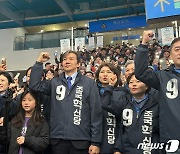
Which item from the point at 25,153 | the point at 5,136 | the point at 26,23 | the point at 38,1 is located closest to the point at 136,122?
the point at 25,153

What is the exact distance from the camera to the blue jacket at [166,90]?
1657mm

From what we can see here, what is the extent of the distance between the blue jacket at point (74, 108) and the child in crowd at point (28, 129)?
115mm

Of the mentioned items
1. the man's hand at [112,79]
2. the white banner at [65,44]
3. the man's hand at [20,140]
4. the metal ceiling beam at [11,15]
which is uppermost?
the metal ceiling beam at [11,15]

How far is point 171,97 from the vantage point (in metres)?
1.72

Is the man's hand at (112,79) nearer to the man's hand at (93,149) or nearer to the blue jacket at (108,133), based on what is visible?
the blue jacket at (108,133)

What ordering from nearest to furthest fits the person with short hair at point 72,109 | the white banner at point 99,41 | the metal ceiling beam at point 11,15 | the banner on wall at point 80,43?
the person with short hair at point 72,109 → the banner on wall at point 80,43 → the white banner at point 99,41 → the metal ceiling beam at point 11,15

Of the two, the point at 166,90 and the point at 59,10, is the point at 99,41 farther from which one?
the point at 166,90

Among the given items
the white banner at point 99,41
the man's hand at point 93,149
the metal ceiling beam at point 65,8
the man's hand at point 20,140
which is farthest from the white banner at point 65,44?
the man's hand at point 93,149

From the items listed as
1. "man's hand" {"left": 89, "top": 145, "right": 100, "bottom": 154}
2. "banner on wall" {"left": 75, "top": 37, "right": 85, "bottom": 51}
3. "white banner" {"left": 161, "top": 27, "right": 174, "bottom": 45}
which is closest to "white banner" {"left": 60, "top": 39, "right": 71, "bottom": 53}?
"banner on wall" {"left": 75, "top": 37, "right": 85, "bottom": 51}

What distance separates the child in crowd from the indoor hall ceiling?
9.15 meters

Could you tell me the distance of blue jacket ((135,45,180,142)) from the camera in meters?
1.66

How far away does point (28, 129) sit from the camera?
2176 mm

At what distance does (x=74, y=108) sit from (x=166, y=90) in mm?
789

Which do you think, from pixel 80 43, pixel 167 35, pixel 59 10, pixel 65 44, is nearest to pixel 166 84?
pixel 167 35
